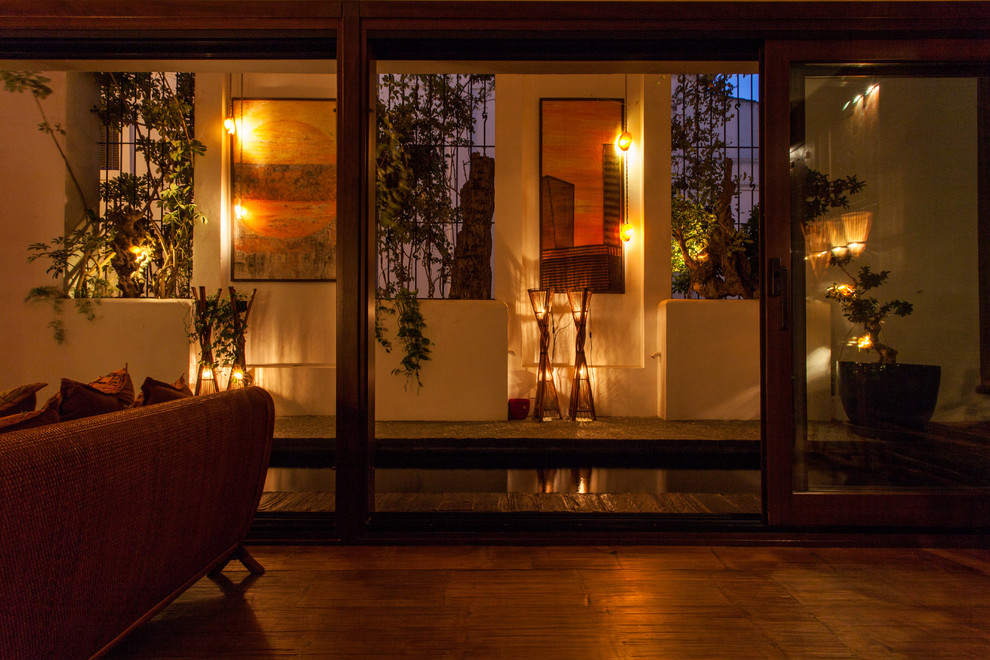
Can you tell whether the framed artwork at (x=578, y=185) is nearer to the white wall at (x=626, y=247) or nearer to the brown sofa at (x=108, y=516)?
the white wall at (x=626, y=247)

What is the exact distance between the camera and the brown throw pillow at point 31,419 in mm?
1260

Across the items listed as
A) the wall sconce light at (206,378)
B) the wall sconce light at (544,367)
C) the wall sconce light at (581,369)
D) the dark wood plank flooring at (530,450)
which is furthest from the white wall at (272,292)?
the wall sconce light at (581,369)

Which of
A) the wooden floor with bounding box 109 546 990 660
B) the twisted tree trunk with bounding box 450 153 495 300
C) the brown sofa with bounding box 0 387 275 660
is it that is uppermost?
the twisted tree trunk with bounding box 450 153 495 300

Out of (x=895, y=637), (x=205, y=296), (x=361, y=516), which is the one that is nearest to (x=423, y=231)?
Result: (x=205, y=296)

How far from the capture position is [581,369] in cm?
537

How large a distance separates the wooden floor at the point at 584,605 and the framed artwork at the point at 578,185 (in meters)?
3.66

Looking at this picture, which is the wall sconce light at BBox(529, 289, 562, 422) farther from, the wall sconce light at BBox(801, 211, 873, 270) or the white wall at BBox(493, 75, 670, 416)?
the wall sconce light at BBox(801, 211, 873, 270)

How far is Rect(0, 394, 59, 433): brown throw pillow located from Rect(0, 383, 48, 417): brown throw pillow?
0.13 meters

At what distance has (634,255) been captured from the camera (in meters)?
5.60

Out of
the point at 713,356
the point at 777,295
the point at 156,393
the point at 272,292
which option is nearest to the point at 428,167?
the point at 272,292

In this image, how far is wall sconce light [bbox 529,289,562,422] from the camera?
522cm

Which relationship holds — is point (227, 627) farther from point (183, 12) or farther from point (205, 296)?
point (205, 296)

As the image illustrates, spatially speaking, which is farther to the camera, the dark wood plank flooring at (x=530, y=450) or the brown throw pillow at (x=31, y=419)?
the dark wood plank flooring at (x=530, y=450)

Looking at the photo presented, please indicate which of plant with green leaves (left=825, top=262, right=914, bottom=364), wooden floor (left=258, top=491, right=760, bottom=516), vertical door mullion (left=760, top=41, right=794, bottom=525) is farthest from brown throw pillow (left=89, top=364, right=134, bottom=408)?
plant with green leaves (left=825, top=262, right=914, bottom=364)
